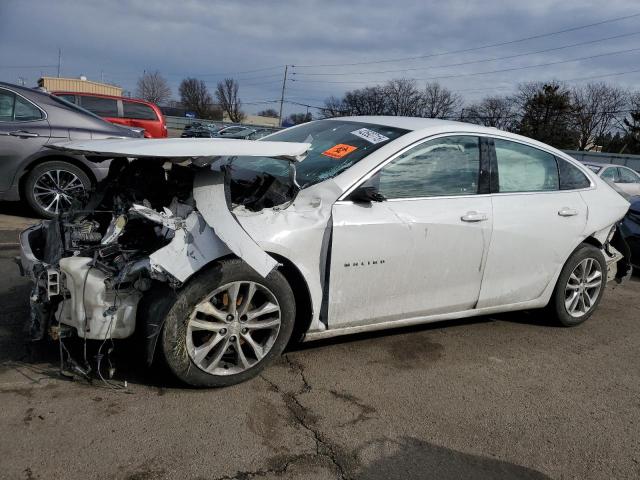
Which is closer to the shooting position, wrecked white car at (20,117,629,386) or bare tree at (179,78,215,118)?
wrecked white car at (20,117,629,386)

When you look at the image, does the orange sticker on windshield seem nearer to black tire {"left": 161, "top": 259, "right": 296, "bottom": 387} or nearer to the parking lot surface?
black tire {"left": 161, "top": 259, "right": 296, "bottom": 387}

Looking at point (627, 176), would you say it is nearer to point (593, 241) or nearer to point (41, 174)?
point (593, 241)

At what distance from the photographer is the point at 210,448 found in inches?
96.6

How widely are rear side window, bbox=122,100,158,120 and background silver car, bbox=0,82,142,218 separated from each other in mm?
6298

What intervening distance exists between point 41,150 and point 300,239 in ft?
15.0

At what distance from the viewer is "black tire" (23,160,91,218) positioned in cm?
627

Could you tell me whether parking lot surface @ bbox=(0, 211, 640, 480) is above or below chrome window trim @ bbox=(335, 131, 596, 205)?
below

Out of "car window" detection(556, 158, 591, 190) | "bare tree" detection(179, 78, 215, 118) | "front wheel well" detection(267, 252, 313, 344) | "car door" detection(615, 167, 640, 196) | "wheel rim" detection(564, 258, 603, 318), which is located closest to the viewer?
"front wheel well" detection(267, 252, 313, 344)

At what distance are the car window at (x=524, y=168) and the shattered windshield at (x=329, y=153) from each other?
0.86 meters

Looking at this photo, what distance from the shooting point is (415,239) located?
338 cm

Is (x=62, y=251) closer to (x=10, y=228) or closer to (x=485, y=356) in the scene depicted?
(x=485, y=356)

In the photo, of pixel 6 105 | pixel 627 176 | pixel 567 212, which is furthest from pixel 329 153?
pixel 627 176

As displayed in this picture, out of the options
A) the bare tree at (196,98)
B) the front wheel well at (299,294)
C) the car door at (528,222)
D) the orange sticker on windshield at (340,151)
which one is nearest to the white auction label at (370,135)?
the orange sticker on windshield at (340,151)

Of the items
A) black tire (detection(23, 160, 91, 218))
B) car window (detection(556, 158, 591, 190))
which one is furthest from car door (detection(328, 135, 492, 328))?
black tire (detection(23, 160, 91, 218))
